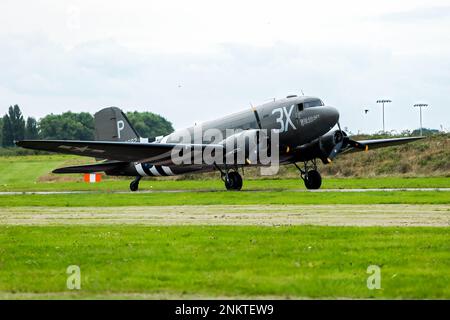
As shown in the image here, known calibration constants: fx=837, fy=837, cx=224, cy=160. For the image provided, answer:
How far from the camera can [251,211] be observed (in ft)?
90.3

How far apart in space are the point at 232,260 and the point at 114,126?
3565 centimetres

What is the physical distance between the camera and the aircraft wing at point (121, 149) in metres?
38.8

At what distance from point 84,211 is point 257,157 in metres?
12.6

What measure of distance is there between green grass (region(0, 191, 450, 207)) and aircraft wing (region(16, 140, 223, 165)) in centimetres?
250

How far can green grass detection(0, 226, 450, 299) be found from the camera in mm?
12266

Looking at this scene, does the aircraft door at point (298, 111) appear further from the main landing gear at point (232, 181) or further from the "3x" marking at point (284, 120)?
the main landing gear at point (232, 181)

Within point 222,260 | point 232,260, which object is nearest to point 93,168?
point 222,260

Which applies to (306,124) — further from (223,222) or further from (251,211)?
(223,222)

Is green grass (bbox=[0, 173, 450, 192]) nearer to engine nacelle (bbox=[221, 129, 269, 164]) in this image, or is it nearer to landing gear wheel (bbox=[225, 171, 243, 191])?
landing gear wheel (bbox=[225, 171, 243, 191])

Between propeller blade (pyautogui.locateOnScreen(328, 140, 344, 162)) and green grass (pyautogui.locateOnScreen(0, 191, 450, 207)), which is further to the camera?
propeller blade (pyautogui.locateOnScreen(328, 140, 344, 162))

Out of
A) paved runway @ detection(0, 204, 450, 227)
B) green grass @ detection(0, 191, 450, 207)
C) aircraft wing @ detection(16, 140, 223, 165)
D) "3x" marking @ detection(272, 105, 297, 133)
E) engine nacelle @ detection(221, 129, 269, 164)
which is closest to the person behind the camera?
paved runway @ detection(0, 204, 450, 227)

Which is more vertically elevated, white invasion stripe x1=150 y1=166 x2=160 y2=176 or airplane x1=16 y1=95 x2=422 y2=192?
airplane x1=16 y1=95 x2=422 y2=192

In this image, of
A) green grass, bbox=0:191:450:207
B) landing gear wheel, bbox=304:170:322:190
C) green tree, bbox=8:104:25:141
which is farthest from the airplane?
green tree, bbox=8:104:25:141
